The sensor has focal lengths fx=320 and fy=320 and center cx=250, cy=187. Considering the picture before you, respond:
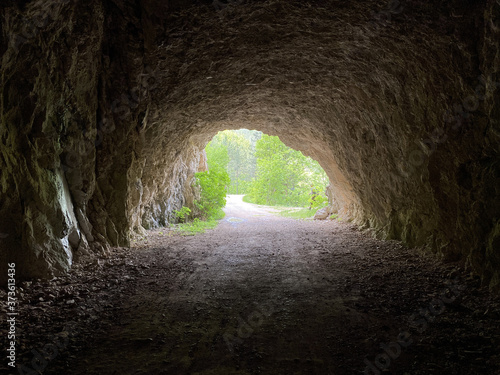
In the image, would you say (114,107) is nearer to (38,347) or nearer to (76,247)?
(76,247)

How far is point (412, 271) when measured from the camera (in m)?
6.04

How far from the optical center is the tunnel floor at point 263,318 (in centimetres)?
323

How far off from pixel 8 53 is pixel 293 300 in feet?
17.7

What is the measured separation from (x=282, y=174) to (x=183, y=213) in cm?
1957

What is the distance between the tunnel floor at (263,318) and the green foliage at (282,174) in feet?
84.6

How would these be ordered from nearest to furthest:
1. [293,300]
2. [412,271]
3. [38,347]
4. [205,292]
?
[38,347], [293,300], [205,292], [412,271]

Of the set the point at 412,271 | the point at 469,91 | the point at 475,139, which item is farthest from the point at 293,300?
the point at 469,91

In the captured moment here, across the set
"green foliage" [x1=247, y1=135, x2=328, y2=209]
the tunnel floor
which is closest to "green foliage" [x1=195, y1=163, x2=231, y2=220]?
the tunnel floor

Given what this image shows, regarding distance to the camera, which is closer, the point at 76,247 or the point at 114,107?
the point at 76,247

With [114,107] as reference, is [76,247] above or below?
below

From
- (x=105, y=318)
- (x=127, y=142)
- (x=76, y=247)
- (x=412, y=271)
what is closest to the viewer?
(x=105, y=318)

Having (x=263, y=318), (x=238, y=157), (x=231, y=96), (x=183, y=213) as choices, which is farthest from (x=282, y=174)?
(x=263, y=318)

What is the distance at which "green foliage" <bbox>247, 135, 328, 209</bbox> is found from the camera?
32812mm

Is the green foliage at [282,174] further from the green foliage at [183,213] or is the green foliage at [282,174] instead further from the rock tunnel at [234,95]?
the rock tunnel at [234,95]
